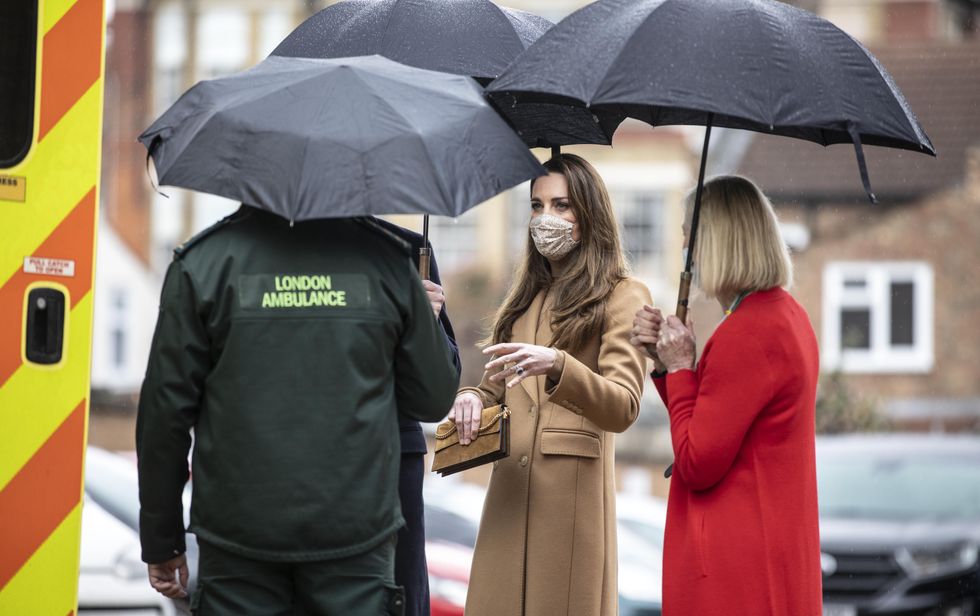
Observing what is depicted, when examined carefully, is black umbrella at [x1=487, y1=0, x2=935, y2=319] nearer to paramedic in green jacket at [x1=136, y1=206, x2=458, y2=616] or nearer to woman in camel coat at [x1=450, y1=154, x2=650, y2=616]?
woman in camel coat at [x1=450, y1=154, x2=650, y2=616]

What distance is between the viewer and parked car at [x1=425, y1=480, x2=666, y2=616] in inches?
258

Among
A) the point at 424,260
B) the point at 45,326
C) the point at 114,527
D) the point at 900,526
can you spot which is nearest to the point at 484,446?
the point at 424,260

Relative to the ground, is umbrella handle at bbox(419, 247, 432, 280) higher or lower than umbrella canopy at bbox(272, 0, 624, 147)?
lower

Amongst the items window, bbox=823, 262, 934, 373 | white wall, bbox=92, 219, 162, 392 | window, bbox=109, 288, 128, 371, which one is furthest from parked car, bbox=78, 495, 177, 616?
window, bbox=109, 288, 128, 371

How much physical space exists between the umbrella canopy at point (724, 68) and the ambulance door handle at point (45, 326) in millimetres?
1318

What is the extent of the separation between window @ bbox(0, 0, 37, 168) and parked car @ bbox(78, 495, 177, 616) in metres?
Result: 3.45

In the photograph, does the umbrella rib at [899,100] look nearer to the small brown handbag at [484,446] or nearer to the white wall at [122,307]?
the small brown handbag at [484,446]

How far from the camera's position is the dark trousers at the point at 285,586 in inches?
128

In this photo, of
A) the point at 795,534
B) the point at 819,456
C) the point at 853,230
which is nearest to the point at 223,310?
the point at 795,534

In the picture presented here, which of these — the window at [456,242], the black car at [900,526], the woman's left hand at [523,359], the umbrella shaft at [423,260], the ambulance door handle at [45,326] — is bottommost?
the black car at [900,526]

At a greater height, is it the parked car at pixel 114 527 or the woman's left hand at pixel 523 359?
the woman's left hand at pixel 523 359

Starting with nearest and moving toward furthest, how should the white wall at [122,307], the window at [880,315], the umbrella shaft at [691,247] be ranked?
the umbrella shaft at [691,247]
the window at [880,315]
the white wall at [122,307]

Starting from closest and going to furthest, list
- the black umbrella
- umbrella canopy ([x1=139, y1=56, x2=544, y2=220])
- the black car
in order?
umbrella canopy ([x1=139, y1=56, x2=544, y2=220])
the black umbrella
the black car

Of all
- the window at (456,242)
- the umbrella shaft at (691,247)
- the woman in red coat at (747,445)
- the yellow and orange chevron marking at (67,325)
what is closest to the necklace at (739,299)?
the woman in red coat at (747,445)
